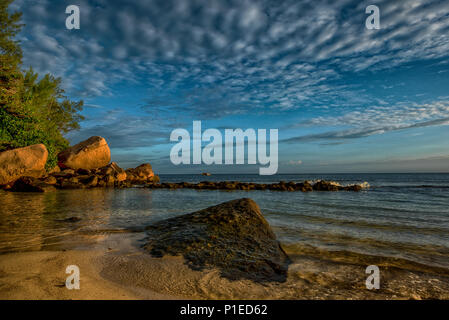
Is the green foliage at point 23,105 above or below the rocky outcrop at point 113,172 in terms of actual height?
above

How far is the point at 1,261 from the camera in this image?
3.88 metres

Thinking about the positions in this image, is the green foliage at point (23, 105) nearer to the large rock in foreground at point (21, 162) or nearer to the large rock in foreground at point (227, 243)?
the large rock in foreground at point (21, 162)

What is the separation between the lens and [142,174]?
41.6m

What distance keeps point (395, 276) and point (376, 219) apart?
636 cm

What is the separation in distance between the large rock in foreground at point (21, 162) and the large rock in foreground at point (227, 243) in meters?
20.2

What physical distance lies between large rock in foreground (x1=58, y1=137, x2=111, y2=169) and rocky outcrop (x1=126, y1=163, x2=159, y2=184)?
598cm

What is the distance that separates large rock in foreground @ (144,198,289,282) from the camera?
13.4 ft

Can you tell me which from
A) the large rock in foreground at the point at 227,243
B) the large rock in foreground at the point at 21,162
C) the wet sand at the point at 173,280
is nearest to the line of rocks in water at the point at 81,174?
the large rock in foreground at the point at 21,162

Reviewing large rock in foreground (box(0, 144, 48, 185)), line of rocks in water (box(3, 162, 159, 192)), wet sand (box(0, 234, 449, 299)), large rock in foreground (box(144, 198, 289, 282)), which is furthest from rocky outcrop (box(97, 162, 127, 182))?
wet sand (box(0, 234, 449, 299))

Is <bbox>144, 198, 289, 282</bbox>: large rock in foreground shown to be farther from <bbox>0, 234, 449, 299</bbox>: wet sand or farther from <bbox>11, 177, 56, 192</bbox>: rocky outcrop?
<bbox>11, 177, 56, 192</bbox>: rocky outcrop

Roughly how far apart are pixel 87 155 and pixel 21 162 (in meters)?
11.7

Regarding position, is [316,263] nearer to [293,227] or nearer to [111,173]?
[293,227]

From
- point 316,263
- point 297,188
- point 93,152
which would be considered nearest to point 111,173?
point 93,152

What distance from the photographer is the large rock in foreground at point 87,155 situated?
30.6 meters
